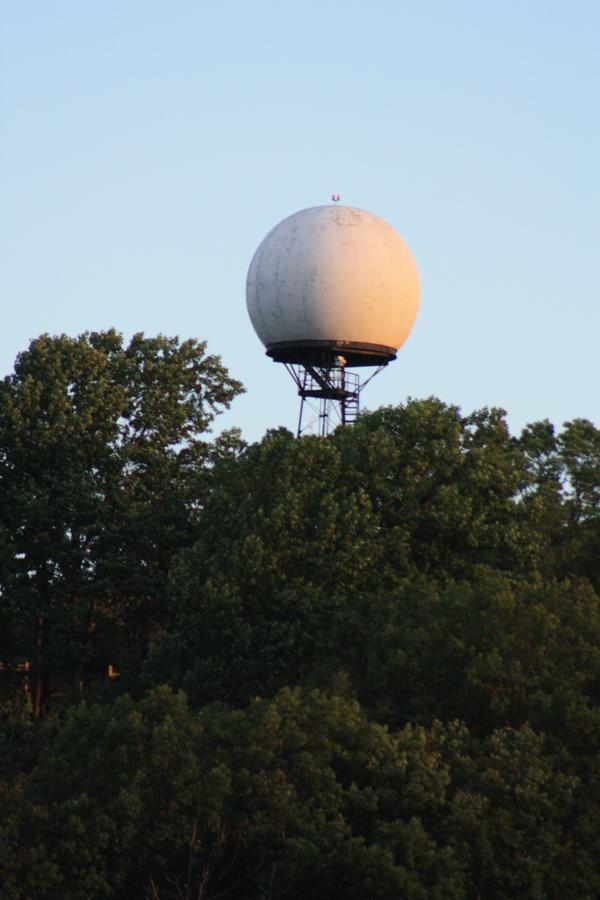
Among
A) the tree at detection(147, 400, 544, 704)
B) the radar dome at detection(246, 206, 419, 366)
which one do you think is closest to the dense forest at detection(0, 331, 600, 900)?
the tree at detection(147, 400, 544, 704)

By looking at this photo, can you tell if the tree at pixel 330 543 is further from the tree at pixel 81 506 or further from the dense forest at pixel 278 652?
the tree at pixel 81 506

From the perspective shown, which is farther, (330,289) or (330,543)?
(330,289)

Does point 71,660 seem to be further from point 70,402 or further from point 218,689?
point 218,689

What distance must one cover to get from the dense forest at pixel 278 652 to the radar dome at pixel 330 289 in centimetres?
291

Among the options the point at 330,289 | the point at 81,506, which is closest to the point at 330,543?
the point at 81,506

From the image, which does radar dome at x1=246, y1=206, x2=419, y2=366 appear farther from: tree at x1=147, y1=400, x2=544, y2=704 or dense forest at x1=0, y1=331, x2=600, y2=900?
tree at x1=147, y1=400, x2=544, y2=704

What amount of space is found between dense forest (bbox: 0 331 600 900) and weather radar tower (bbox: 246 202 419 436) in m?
2.76

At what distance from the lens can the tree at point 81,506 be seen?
1775 inches

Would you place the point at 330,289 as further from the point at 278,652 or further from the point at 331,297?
the point at 278,652

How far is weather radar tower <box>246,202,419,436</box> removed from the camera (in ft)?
161

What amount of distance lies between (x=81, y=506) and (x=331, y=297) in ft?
34.5

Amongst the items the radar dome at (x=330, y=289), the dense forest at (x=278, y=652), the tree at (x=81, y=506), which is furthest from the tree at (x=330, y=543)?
the radar dome at (x=330, y=289)

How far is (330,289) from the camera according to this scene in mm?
49000

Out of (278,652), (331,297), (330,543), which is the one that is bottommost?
(278,652)
